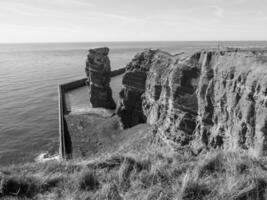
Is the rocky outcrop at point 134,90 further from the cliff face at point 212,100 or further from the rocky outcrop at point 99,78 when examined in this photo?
the rocky outcrop at point 99,78

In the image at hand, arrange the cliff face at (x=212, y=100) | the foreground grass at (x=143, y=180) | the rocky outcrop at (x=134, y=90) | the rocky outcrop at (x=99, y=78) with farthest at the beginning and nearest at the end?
the rocky outcrop at (x=99, y=78)
the rocky outcrop at (x=134, y=90)
the cliff face at (x=212, y=100)
the foreground grass at (x=143, y=180)

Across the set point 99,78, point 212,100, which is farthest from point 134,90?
point 212,100

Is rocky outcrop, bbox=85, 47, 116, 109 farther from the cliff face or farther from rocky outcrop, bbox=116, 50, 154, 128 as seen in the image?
the cliff face

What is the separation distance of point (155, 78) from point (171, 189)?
19.0 m

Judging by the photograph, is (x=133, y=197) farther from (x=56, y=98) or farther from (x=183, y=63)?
(x=56, y=98)

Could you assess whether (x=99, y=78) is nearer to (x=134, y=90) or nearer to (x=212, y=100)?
(x=134, y=90)

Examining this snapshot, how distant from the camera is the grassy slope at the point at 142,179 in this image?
190 inches

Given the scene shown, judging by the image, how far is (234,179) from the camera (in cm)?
507

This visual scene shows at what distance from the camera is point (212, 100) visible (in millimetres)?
15742

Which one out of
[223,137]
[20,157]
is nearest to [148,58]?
[223,137]

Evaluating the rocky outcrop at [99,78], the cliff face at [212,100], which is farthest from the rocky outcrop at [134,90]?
the rocky outcrop at [99,78]

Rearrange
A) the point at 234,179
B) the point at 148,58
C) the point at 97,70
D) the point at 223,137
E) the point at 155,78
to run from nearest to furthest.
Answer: the point at 234,179
the point at 223,137
the point at 155,78
the point at 148,58
the point at 97,70

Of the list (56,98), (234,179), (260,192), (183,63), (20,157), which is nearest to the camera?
(260,192)

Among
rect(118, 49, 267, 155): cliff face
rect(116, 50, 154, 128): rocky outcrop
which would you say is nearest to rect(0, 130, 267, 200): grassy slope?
rect(118, 49, 267, 155): cliff face
